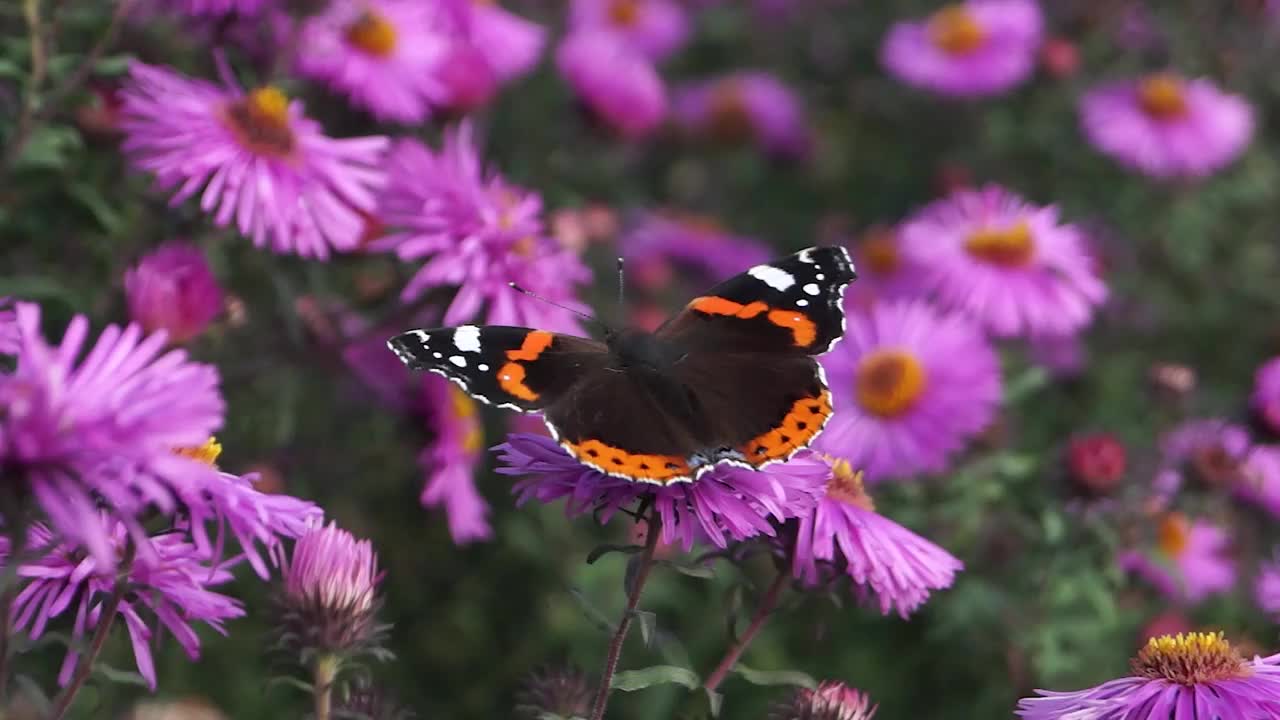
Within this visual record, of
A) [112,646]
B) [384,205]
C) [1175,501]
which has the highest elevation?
[1175,501]

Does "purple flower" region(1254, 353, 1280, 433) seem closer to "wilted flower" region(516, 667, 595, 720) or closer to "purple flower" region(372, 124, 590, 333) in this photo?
"purple flower" region(372, 124, 590, 333)

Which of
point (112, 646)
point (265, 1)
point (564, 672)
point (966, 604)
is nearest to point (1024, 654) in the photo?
point (966, 604)

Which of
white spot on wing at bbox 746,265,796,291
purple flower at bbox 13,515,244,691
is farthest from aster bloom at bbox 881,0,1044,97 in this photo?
purple flower at bbox 13,515,244,691

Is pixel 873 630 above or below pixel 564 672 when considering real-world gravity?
above

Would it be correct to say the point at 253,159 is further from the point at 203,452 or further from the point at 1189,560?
the point at 1189,560

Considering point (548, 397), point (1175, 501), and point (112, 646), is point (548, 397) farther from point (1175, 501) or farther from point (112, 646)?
point (1175, 501)

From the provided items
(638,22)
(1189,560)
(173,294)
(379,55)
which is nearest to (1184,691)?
(1189,560)

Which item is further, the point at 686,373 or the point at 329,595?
the point at 686,373
